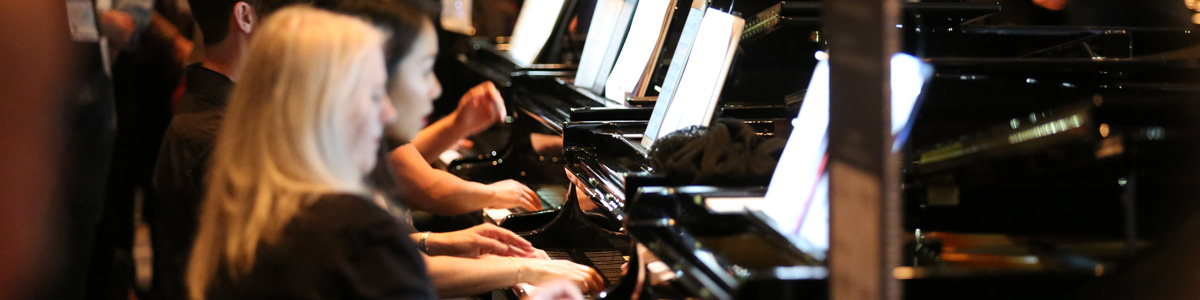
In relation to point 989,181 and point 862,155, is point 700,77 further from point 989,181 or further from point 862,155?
point 862,155

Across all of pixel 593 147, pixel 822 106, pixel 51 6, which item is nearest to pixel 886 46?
pixel 822 106

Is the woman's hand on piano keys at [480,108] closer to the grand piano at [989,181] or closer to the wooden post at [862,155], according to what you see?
the grand piano at [989,181]

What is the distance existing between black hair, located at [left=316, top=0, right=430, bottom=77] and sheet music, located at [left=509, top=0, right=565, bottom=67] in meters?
2.68

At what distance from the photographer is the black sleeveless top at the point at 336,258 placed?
148cm

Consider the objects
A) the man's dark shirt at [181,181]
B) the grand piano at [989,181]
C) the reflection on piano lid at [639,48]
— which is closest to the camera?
the grand piano at [989,181]

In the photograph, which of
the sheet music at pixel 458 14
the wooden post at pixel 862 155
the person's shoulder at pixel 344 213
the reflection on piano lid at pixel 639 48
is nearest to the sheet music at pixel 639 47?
the reflection on piano lid at pixel 639 48

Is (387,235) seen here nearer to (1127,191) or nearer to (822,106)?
(822,106)

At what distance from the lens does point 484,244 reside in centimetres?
254

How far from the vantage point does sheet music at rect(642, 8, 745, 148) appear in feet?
7.62

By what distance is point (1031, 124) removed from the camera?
1.45m

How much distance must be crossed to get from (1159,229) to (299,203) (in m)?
1.11

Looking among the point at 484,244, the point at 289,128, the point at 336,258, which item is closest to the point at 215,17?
the point at 484,244

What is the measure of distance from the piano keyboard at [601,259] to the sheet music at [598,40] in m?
0.86

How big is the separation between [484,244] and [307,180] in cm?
104
